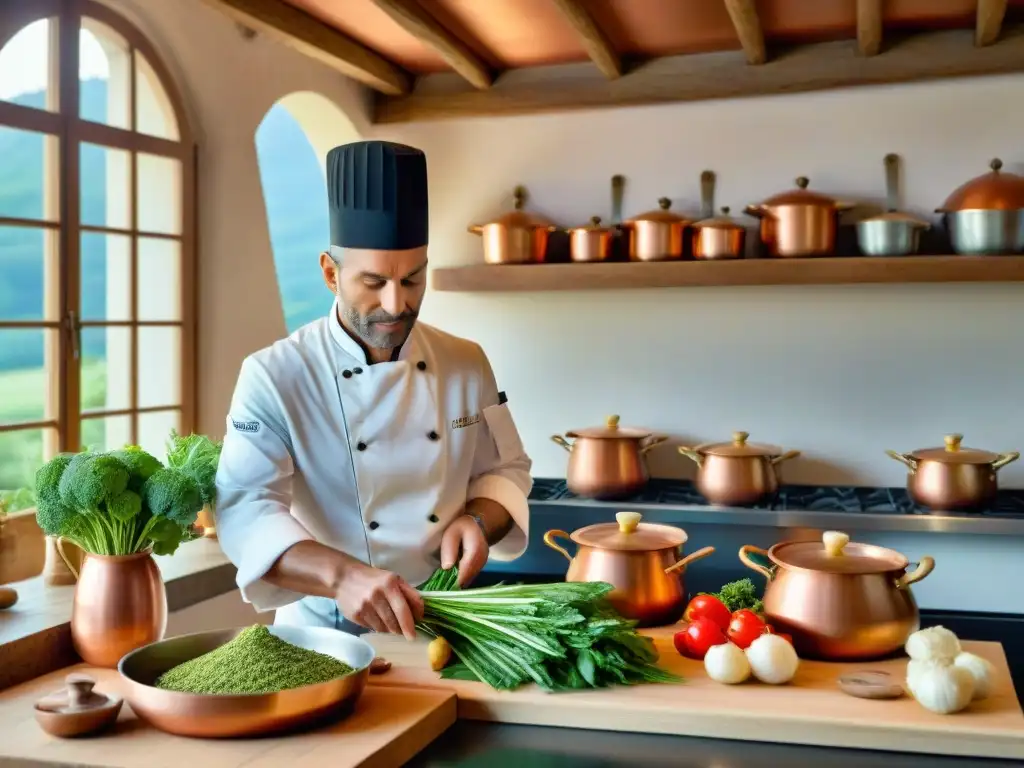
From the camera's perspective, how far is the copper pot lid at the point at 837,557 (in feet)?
5.46

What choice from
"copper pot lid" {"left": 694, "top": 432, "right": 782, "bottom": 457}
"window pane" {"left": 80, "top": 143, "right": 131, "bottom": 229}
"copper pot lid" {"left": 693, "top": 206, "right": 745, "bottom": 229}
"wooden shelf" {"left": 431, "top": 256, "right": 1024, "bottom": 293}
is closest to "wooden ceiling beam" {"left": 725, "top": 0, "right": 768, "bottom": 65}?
"copper pot lid" {"left": 693, "top": 206, "right": 745, "bottom": 229}

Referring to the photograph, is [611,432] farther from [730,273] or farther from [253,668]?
[253,668]

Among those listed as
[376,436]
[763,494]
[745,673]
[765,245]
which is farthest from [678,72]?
[745,673]

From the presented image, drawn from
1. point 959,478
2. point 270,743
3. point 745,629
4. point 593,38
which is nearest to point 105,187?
point 593,38

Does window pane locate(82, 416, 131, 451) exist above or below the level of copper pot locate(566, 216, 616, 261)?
below

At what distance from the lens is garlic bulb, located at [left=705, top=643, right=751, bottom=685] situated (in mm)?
1526

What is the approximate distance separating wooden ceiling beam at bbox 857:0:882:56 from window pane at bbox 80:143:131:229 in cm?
213

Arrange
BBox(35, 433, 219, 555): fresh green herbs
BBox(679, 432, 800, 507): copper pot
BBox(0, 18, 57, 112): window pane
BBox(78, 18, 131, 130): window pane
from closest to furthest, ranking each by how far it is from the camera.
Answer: BBox(35, 433, 219, 555): fresh green herbs, BBox(0, 18, 57, 112): window pane, BBox(78, 18, 131, 130): window pane, BBox(679, 432, 800, 507): copper pot

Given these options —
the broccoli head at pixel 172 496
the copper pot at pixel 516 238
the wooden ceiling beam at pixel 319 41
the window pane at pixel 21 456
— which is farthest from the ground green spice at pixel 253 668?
the copper pot at pixel 516 238

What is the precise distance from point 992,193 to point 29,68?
9.05 ft

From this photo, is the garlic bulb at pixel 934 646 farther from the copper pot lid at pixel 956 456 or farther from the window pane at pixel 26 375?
the window pane at pixel 26 375

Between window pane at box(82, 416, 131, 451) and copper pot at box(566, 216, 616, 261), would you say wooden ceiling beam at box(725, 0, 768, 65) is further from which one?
window pane at box(82, 416, 131, 451)

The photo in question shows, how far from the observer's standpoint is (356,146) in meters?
1.82

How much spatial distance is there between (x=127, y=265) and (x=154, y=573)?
5.08ft
